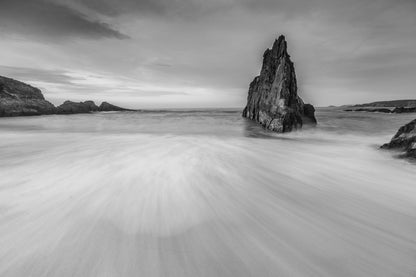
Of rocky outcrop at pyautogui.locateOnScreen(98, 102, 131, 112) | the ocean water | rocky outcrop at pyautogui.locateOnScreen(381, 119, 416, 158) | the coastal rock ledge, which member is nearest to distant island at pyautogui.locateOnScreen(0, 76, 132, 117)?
rocky outcrop at pyautogui.locateOnScreen(98, 102, 131, 112)

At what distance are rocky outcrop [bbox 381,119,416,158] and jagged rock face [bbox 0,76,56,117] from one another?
36.6 meters

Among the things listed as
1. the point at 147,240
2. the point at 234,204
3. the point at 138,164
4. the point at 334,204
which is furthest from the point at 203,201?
the point at 138,164

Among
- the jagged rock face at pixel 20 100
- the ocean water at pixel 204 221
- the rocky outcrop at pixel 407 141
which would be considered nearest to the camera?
the ocean water at pixel 204 221

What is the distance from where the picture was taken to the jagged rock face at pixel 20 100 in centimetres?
2634

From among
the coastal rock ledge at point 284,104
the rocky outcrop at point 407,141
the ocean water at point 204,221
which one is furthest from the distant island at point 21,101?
the rocky outcrop at point 407,141

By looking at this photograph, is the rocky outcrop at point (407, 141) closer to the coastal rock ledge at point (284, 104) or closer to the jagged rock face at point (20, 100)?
the coastal rock ledge at point (284, 104)

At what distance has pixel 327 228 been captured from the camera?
2.28 metres

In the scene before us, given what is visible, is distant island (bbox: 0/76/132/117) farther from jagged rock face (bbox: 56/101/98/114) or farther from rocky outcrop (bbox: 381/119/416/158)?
rocky outcrop (bbox: 381/119/416/158)

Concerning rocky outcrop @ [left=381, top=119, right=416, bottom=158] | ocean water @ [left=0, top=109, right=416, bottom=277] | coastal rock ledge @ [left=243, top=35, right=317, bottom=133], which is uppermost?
coastal rock ledge @ [left=243, top=35, right=317, bottom=133]

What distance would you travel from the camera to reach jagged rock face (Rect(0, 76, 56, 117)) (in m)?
26.3

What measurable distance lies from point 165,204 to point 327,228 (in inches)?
81.3

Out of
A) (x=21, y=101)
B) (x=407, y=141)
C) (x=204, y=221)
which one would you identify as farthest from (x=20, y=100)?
(x=407, y=141)

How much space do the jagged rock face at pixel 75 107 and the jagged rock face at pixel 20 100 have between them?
1841mm

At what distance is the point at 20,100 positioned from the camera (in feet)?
97.0
